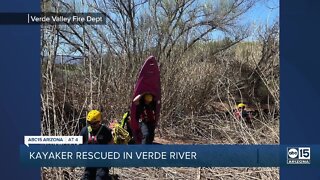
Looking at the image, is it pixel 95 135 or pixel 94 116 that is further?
pixel 94 116

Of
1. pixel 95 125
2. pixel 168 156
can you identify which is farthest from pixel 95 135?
pixel 168 156

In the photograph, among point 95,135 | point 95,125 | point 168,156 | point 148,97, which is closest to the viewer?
point 168,156

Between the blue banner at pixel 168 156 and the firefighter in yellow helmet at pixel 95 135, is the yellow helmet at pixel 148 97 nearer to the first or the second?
the firefighter in yellow helmet at pixel 95 135

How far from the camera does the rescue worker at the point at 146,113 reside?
11.3 ft

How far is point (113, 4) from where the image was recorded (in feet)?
11.2

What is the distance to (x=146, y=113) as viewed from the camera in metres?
3.57

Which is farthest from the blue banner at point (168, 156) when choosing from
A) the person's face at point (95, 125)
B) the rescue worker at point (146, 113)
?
the rescue worker at point (146, 113)

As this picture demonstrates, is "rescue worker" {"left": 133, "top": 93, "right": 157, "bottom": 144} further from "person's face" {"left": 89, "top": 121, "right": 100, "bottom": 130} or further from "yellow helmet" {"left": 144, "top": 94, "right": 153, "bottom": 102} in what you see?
"person's face" {"left": 89, "top": 121, "right": 100, "bottom": 130}
